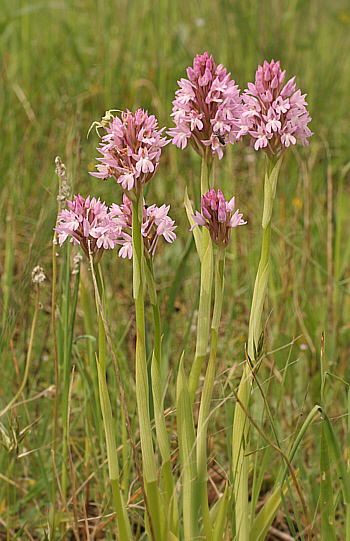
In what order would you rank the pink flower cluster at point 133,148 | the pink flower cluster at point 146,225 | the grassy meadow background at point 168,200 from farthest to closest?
1. the grassy meadow background at point 168,200
2. the pink flower cluster at point 146,225
3. the pink flower cluster at point 133,148

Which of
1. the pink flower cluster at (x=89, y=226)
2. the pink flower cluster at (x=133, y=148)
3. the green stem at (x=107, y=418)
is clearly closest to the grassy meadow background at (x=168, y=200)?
the green stem at (x=107, y=418)

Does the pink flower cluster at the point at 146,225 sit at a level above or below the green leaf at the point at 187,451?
above

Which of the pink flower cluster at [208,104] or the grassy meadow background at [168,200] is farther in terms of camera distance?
the grassy meadow background at [168,200]

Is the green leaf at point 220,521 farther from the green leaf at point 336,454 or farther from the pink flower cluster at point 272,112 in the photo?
the pink flower cluster at point 272,112

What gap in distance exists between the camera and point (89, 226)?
0.90 meters

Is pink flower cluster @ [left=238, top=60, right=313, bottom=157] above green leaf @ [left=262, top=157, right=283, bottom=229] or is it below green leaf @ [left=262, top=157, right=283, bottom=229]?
above

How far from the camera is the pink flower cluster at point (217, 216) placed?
88 cm

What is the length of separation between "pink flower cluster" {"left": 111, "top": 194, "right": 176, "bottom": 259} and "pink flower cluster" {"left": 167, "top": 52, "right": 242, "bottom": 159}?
14cm

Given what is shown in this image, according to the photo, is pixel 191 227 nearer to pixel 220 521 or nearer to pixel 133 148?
pixel 133 148

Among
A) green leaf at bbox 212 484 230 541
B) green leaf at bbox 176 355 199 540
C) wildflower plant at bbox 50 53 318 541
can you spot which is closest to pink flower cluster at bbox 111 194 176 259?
wildflower plant at bbox 50 53 318 541

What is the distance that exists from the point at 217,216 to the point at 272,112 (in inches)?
8.3

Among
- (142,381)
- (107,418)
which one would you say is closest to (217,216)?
(142,381)

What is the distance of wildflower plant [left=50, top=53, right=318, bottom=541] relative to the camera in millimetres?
852

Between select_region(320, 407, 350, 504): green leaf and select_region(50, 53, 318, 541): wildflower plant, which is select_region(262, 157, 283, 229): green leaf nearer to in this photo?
select_region(50, 53, 318, 541): wildflower plant
